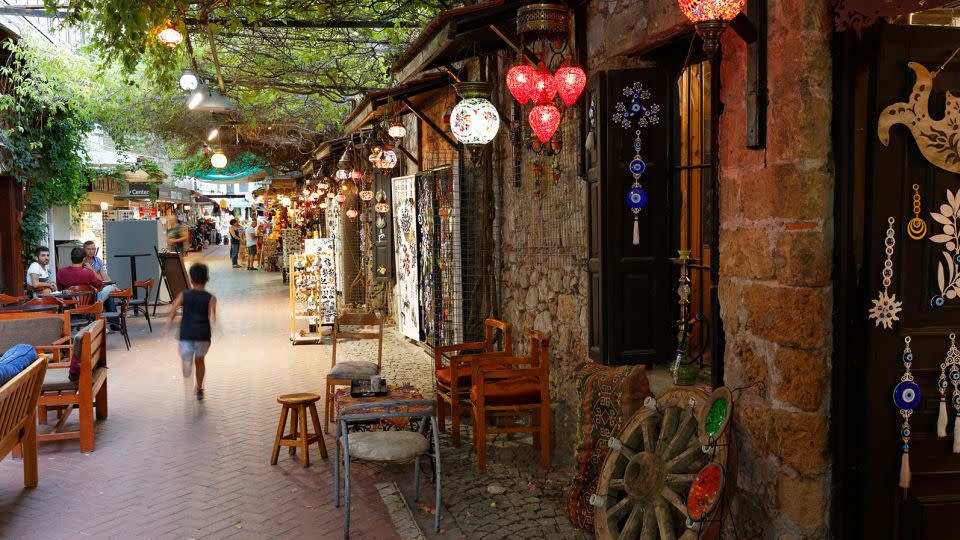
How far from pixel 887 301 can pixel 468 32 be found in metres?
3.82

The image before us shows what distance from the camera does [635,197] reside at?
512cm

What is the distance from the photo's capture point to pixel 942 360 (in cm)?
338

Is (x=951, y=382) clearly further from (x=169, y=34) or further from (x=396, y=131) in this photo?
(x=396, y=131)

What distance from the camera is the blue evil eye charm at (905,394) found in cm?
332

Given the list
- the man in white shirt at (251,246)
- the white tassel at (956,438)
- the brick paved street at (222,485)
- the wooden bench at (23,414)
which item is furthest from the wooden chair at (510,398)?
the man in white shirt at (251,246)

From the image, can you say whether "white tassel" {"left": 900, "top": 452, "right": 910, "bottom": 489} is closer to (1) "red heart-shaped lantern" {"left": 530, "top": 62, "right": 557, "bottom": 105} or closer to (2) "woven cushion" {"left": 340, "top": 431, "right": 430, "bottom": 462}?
(2) "woven cushion" {"left": 340, "top": 431, "right": 430, "bottom": 462}

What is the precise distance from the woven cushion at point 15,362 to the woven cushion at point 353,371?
236cm

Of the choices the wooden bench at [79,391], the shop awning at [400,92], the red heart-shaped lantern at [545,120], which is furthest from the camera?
the shop awning at [400,92]

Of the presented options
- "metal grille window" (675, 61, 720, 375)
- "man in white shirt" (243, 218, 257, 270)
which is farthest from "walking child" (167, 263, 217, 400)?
"man in white shirt" (243, 218, 257, 270)

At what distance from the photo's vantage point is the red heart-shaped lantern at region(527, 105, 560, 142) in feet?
18.1

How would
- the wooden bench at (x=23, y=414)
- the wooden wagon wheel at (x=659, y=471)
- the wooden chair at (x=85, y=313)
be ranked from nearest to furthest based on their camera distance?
the wooden wagon wheel at (x=659, y=471) < the wooden bench at (x=23, y=414) < the wooden chair at (x=85, y=313)

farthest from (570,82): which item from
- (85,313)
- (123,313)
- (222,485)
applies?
(123,313)

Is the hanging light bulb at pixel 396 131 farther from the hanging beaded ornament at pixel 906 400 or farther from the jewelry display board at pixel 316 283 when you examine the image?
the hanging beaded ornament at pixel 906 400

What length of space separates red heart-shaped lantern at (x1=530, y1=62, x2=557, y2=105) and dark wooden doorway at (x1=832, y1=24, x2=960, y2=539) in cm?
233
